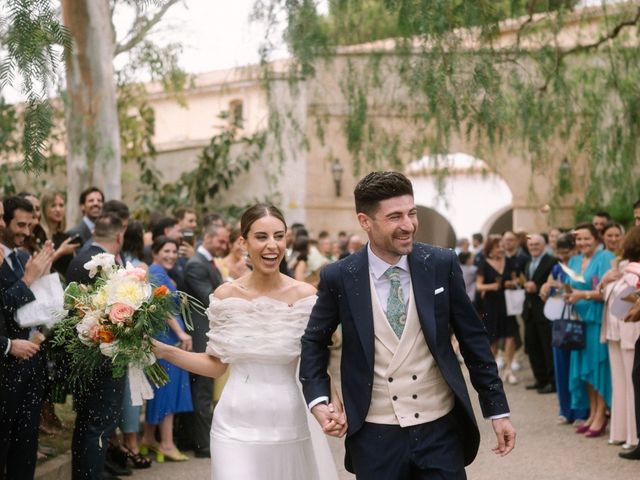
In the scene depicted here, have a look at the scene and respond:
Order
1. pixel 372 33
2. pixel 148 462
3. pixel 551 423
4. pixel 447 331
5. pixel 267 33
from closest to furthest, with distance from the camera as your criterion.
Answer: pixel 447 331
pixel 148 462
pixel 551 423
pixel 267 33
pixel 372 33

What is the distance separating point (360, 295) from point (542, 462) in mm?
5130

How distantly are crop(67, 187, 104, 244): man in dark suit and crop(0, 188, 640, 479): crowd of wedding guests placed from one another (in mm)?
14

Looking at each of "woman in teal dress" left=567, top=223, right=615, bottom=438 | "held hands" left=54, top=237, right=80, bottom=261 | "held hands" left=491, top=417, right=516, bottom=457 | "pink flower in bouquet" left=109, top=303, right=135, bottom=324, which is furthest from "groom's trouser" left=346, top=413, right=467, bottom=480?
"woman in teal dress" left=567, top=223, right=615, bottom=438

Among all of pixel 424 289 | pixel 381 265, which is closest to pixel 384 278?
pixel 381 265

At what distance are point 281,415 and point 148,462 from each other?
12.0 ft

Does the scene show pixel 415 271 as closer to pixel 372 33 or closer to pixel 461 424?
pixel 461 424

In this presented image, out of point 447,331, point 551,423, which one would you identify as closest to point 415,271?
point 447,331

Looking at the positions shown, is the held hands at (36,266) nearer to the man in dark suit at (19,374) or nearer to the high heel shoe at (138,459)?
the man in dark suit at (19,374)

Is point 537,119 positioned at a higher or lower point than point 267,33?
lower

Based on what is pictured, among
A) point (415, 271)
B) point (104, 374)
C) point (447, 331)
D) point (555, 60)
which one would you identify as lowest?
point (104, 374)

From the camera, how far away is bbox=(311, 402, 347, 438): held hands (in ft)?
14.5

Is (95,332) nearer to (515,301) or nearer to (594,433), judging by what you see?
(594,433)

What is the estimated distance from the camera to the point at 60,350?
7109 mm

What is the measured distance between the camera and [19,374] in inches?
255
